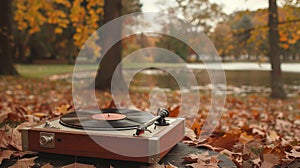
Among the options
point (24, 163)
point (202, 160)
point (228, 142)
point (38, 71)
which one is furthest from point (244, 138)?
point (38, 71)

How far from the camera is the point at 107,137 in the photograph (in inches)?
52.2

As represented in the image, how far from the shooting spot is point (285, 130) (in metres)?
3.26

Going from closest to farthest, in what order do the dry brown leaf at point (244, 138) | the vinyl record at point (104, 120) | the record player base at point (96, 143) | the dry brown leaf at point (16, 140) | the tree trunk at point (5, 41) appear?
the record player base at point (96, 143) < the vinyl record at point (104, 120) < the dry brown leaf at point (16, 140) < the dry brown leaf at point (244, 138) < the tree trunk at point (5, 41)

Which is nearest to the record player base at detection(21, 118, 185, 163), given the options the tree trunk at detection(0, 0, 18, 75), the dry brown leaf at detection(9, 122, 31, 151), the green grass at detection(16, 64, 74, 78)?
the dry brown leaf at detection(9, 122, 31, 151)

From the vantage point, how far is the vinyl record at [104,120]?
141cm

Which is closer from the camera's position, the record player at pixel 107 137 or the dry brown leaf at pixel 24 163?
the record player at pixel 107 137

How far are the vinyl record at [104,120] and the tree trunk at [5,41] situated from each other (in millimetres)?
9358

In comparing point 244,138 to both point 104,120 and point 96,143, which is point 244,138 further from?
point 96,143

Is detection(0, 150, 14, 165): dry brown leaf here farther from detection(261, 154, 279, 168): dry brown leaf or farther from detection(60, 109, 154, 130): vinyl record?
detection(261, 154, 279, 168): dry brown leaf

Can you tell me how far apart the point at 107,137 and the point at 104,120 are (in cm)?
20

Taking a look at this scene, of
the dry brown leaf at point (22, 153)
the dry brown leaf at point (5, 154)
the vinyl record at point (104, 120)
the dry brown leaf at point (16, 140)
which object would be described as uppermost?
the vinyl record at point (104, 120)

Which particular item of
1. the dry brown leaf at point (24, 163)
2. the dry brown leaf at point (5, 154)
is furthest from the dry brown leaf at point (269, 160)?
the dry brown leaf at point (5, 154)

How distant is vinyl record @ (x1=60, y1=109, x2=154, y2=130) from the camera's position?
141 centimetres

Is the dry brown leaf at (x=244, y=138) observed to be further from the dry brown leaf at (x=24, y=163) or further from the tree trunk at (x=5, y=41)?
the tree trunk at (x=5, y=41)
